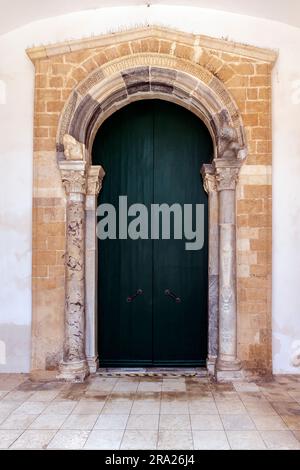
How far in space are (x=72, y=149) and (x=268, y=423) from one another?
316 cm

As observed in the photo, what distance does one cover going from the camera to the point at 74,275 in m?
4.25

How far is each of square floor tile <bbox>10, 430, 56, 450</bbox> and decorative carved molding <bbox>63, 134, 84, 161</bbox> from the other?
2632mm

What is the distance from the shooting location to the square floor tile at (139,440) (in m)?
2.70

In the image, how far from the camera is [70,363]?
4191mm

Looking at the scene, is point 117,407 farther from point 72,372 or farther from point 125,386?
point 72,372

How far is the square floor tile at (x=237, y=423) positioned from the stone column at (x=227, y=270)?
3.18 feet

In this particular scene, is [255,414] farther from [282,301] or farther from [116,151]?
[116,151]

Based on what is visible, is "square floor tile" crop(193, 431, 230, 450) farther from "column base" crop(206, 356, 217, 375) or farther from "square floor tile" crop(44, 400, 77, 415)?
"column base" crop(206, 356, 217, 375)

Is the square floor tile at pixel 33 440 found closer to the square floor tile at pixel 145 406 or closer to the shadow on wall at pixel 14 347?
the square floor tile at pixel 145 406

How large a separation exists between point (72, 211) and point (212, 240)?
1585 millimetres

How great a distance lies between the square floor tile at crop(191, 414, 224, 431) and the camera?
2.99m

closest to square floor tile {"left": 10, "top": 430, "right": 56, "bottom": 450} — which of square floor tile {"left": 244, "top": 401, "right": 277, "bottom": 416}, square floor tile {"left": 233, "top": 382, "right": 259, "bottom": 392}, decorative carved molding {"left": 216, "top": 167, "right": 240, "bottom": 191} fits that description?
square floor tile {"left": 244, "top": 401, "right": 277, "bottom": 416}
